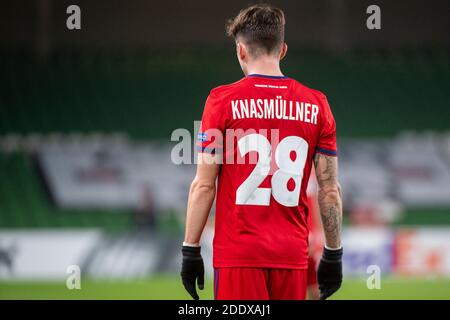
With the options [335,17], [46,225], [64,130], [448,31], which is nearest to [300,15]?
Answer: [335,17]

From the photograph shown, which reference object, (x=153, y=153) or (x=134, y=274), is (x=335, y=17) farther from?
(x=134, y=274)

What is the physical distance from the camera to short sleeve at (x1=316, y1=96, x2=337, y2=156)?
14.6ft

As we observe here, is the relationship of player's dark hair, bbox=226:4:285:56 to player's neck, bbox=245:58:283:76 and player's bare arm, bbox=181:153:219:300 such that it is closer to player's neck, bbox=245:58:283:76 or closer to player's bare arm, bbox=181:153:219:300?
player's neck, bbox=245:58:283:76

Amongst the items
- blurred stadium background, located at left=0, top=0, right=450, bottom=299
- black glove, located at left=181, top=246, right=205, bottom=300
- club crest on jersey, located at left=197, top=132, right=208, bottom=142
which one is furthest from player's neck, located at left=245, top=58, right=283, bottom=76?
blurred stadium background, located at left=0, top=0, right=450, bottom=299

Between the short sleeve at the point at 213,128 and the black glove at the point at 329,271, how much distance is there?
0.92m

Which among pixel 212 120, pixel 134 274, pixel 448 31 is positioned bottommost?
pixel 134 274

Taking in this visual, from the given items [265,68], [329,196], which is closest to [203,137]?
[265,68]

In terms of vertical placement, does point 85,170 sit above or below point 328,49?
below

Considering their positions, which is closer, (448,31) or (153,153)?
(153,153)

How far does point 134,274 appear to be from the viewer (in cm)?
1530

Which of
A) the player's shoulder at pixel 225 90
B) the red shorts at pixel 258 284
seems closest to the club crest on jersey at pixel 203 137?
the player's shoulder at pixel 225 90
